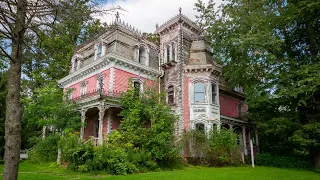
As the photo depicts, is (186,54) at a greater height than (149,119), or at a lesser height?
greater

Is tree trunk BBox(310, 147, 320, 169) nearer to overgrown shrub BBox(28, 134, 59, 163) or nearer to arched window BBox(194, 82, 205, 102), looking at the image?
arched window BBox(194, 82, 205, 102)

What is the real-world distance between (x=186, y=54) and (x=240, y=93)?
27.2 feet

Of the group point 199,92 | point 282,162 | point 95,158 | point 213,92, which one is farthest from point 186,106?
point 95,158

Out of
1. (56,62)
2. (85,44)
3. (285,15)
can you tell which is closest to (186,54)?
(285,15)

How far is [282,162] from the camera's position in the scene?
19328mm

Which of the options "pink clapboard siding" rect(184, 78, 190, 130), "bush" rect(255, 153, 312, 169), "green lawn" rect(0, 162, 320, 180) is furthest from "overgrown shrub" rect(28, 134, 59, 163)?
"bush" rect(255, 153, 312, 169)

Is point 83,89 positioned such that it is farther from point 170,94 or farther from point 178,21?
point 178,21

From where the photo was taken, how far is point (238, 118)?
939 inches

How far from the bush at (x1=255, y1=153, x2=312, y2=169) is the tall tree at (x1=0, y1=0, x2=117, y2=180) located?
19125 mm

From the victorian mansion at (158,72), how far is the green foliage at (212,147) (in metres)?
1.65

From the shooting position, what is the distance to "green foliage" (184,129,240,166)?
54.7ft

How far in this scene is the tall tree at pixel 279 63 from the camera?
16527 millimetres

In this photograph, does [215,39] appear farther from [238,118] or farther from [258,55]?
[238,118]

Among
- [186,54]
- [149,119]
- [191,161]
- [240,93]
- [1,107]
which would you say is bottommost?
[191,161]
